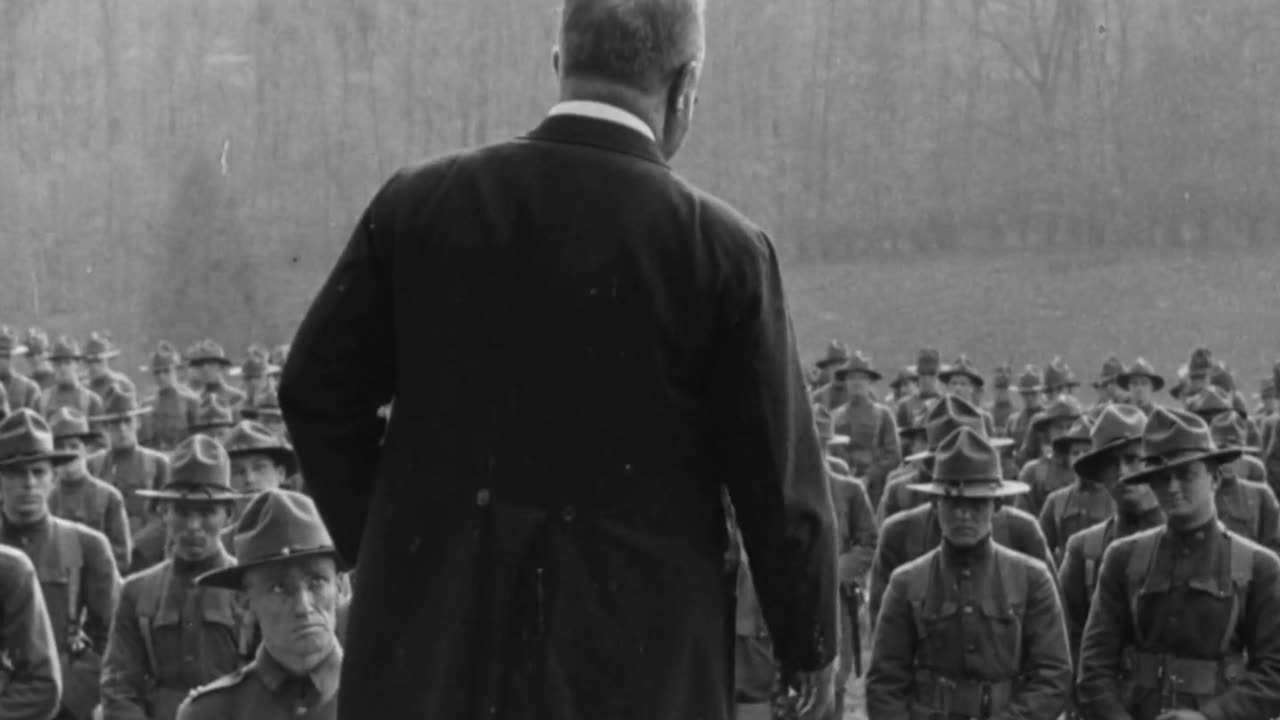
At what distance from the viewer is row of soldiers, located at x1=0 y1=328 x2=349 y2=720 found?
16.2 ft

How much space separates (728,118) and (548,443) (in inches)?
1763

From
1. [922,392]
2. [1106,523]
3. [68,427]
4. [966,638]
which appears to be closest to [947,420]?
[1106,523]

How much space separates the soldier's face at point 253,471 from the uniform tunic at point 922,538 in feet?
10.3

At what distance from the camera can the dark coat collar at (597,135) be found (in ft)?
9.26

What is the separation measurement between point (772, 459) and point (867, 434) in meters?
14.7

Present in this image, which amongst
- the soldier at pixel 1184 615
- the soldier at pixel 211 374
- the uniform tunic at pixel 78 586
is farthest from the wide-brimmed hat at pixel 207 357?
the soldier at pixel 1184 615

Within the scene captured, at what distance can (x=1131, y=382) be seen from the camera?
57.3 feet

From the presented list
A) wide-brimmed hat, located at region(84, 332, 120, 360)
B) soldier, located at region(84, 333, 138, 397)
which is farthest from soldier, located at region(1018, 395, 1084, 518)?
wide-brimmed hat, located at region(84, 332, 120, 360)

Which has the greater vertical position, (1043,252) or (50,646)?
(50,646)

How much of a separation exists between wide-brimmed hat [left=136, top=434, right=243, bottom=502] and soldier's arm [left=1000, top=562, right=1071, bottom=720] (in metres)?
3.32

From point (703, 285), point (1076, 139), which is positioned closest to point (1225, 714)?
point (703, 285)

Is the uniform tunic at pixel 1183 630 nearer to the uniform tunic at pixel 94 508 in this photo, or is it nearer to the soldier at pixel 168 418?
the uniform tunic at pixel 94 508

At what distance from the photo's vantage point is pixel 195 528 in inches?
317

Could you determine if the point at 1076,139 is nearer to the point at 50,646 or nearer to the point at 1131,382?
the point at 1131,382
